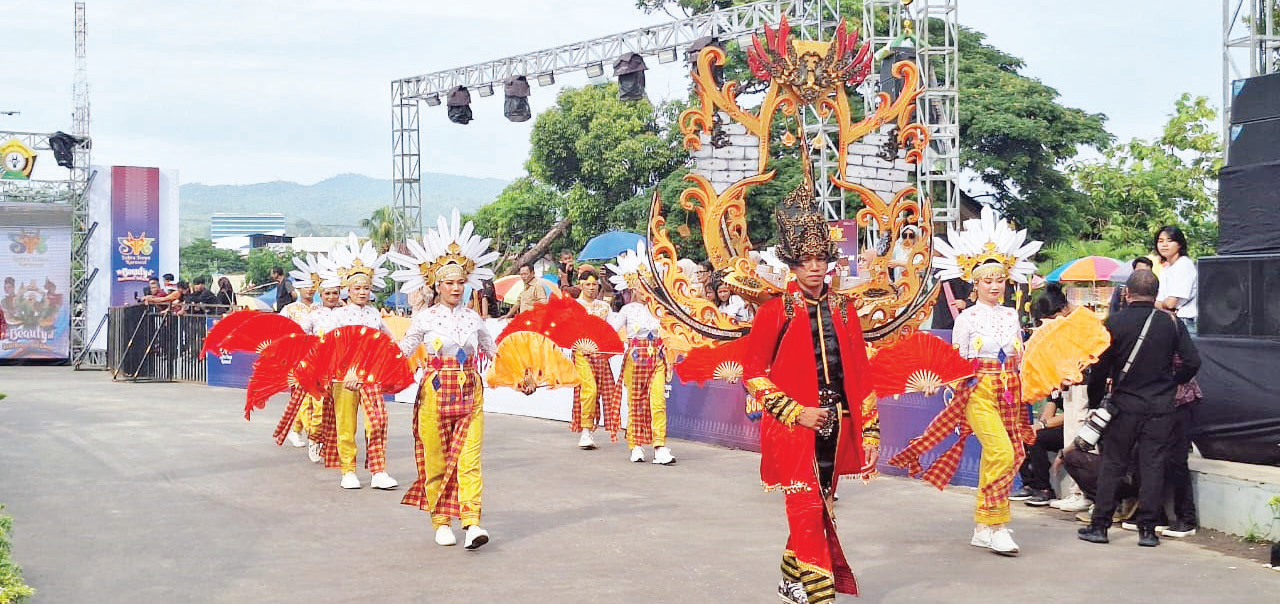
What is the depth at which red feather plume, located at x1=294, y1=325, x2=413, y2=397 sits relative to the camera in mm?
10352

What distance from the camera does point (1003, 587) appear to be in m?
7.19

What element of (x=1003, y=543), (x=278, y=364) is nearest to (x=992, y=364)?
(x=1003, y=543)

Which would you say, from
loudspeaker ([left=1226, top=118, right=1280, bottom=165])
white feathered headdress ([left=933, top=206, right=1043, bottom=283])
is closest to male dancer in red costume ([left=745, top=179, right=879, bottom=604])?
white feathered headdress ([left=933, top=206, right=1043, bottom=283])

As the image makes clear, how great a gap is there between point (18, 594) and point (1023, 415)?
5.84m

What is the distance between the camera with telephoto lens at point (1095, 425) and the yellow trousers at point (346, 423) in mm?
5725

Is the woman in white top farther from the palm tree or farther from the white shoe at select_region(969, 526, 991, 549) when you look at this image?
the palm tree

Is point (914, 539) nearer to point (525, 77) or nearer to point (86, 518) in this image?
point (86, 518)

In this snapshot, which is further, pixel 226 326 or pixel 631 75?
pixel 631 75

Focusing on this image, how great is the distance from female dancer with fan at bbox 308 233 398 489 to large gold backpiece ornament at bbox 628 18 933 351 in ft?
10.4

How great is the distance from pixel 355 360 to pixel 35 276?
21847 millimetres

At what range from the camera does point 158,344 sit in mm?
23859

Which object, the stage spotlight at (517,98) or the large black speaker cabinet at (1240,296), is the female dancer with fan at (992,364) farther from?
the stage spotlight at (517,98)

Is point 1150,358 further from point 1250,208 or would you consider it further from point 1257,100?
point 1257,100

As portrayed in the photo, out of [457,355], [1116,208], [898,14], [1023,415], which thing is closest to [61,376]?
[898,14]
